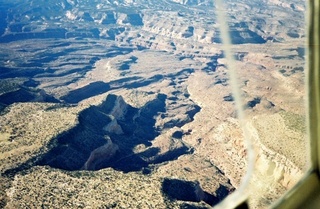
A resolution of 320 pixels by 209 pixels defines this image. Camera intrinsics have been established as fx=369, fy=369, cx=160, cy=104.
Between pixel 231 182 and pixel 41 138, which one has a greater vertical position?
pixel 41 138

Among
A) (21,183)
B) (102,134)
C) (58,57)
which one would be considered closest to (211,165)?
(102,134)

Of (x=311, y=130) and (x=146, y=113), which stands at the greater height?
(x=311, y=130)

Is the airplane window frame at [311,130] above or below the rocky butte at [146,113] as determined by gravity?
above

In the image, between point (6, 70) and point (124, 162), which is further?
point (6, 70)

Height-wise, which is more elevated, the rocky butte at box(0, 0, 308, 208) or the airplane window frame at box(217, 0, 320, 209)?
the airplane window frame at box(217, 0, 320, 209)

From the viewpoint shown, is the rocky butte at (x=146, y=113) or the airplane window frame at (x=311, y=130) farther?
the rocky butte at (x=146, y=113)

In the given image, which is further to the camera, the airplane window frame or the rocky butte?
the rocky butte

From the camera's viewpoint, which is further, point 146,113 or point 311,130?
point 146,113

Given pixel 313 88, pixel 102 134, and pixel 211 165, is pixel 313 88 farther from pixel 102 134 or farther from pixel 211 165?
pixel 102 134
